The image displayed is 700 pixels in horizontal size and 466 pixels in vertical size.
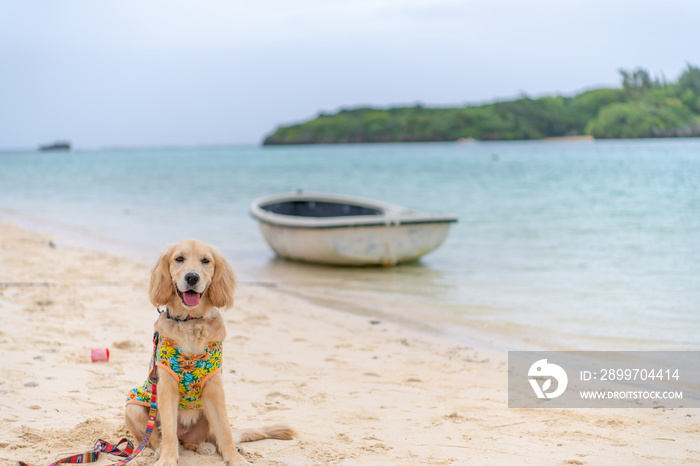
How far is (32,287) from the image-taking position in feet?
26.7

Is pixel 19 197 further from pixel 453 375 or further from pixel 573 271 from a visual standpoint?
pixel 453 375

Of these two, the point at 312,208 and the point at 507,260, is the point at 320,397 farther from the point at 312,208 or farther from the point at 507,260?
the point at 312,208

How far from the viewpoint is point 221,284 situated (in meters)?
3.61

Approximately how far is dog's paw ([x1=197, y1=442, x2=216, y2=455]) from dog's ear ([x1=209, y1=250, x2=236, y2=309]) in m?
0.81

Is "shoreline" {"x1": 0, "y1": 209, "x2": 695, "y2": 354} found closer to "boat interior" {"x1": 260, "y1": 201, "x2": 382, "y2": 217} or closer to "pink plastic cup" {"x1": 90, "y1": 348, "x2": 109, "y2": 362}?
"pink plastic cup" {"x1": 90, "y1": 348, "x2": 109, "y2": 362}

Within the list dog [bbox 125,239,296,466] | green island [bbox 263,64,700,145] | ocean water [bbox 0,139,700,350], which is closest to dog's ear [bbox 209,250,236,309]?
dog [bbox 125,239,296,466]

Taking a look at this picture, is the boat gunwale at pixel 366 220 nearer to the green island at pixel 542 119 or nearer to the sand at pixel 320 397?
the sand at pixel 320 397

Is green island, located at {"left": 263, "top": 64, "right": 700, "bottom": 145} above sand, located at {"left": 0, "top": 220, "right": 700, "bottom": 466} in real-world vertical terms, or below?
above

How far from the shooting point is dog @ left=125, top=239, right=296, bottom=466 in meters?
3.43

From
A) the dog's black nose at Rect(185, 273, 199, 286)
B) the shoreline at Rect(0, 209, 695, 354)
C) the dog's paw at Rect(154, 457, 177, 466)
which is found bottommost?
the shoreline at Rect(0, 209, 695, 354)

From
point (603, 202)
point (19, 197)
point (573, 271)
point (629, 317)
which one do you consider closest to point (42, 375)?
point (629, 317)

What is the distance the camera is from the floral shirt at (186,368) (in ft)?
11.3

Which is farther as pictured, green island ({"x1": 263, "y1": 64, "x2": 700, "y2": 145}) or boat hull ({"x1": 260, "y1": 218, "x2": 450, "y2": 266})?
green island ({"x1": 263, "y1": 64, "x2": 700, "y2": 145})

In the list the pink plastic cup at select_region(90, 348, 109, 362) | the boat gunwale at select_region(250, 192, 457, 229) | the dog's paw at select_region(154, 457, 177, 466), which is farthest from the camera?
the boat gunwale at select_region(250, 192, 457, 229)
